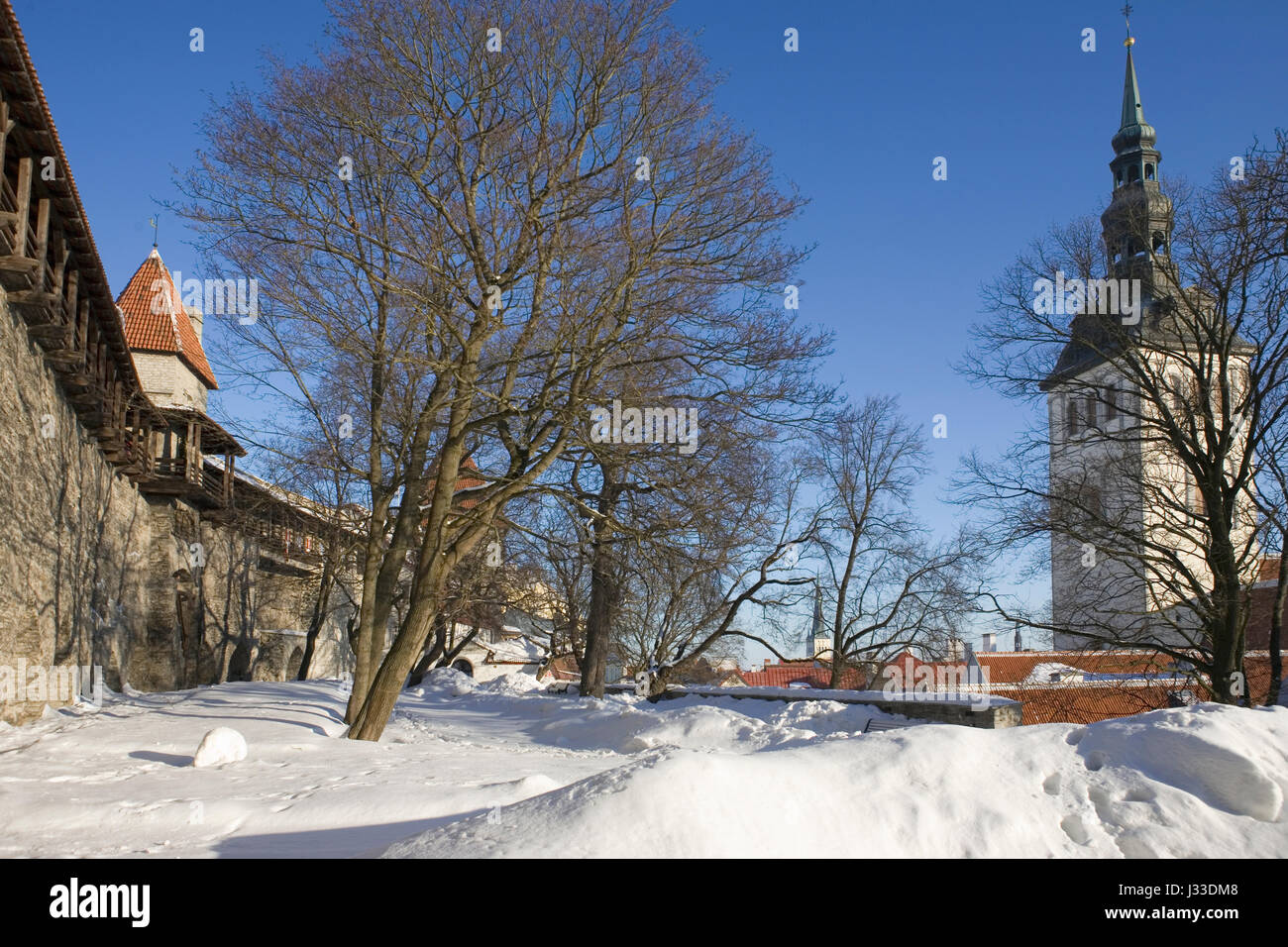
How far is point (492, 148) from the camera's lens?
11.6 meters

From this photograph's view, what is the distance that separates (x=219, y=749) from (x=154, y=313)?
1339 inches

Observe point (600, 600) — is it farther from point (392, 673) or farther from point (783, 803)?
point (783, 803)

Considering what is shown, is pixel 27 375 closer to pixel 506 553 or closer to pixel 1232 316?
pixel 506 553

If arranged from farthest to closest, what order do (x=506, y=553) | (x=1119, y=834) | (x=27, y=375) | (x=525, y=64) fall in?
(x=506, y=553) → (x=27, y=375) → (x=525, y=64) → (x=1119, y=834)

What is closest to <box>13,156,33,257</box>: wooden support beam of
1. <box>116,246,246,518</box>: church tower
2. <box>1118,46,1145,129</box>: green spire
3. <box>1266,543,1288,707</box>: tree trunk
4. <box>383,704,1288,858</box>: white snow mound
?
<box>383,704,1288,858</box>: white snow mound

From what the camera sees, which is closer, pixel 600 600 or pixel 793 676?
pixel 600 600

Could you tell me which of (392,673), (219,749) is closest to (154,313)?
(392,673)

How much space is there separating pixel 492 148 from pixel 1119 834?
9752mm

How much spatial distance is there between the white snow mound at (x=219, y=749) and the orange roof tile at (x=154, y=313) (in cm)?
3151

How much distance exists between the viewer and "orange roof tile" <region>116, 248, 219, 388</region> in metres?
36.9

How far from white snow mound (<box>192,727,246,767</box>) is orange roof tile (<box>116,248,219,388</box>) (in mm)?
31507

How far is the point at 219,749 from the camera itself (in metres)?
8.12

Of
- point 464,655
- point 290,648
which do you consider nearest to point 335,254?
point 290,648

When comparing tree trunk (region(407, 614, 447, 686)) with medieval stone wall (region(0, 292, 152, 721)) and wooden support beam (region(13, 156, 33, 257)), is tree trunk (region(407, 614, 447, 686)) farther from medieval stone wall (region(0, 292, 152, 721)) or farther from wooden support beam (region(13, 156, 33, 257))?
wooden support beam (region(13, 156, 33, 257))
